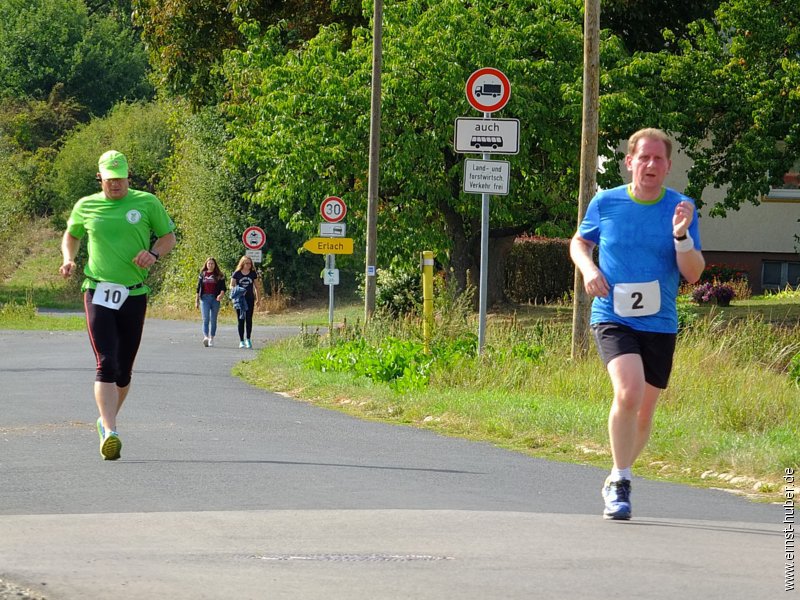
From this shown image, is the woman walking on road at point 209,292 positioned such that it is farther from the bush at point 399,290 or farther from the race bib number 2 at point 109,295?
the race bib number 2 at point 109,295

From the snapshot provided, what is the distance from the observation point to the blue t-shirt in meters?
7.56

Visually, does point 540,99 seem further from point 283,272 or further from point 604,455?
point 283,272

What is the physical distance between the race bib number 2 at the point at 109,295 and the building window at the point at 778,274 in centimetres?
3159

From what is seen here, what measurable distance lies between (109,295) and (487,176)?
23.4 ft

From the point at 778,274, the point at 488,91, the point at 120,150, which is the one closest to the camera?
the point at 488,91

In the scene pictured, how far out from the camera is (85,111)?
265 ft

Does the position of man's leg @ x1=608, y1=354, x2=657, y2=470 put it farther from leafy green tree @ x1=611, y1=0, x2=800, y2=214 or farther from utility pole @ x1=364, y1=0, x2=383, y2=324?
leafy green tree @ x1=611, y1=0, x2=800, y2=214

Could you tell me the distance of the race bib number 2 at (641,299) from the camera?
24.8ft

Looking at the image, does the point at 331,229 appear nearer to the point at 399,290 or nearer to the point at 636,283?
the point at 399,290

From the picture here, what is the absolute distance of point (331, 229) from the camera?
26.6 meters

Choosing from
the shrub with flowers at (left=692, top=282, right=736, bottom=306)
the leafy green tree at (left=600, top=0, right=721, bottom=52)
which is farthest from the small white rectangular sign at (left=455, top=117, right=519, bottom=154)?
the shrub with flowers at (left=692, top=282, right=736, bottom=306)

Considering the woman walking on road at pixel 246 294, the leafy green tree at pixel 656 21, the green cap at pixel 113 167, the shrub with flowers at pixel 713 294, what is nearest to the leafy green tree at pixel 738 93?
the leafy green tree at pixel 656 21

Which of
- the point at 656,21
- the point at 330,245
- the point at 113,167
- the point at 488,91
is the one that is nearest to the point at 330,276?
the point at 330,245

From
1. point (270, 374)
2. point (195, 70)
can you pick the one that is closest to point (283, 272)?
point (195, 70)
